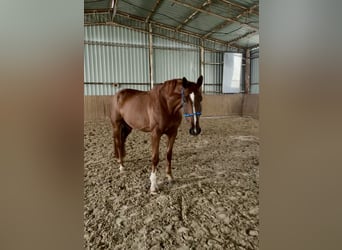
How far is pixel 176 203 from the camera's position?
201 cm

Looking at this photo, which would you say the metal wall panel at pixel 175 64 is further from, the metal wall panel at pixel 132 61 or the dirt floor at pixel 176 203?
the dirt floor at pixel 176 203

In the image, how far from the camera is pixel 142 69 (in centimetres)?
1044

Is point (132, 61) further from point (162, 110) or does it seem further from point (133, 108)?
point (162, 110)

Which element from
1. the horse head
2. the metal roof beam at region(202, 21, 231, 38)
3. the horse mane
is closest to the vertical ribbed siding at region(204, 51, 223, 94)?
the metal roof beam at region(202, 21, 231, 38)

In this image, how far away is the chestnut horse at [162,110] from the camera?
2141 mm

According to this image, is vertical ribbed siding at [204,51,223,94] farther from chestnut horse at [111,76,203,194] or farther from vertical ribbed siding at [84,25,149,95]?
chestnut horse at [111,76,203,194]

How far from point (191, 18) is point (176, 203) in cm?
914

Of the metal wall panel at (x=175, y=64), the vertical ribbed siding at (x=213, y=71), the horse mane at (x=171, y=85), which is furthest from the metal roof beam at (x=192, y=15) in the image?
the horse mane at (x=171, y=85)

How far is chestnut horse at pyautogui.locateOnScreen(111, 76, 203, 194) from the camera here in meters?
2.14

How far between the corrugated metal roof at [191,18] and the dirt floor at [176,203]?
6.42m

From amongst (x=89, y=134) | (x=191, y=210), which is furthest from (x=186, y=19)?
(x=191, y=210)

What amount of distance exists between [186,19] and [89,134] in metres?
7.10

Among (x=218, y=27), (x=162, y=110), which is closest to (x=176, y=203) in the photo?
(x=162, y=110)
